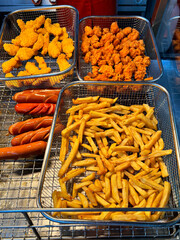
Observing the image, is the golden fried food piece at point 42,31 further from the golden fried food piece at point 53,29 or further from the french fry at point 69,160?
the french fry at point 69,160

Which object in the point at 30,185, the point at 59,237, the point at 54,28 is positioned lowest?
the point at 59,237

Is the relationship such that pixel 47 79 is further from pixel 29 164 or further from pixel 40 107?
pixel 29 164

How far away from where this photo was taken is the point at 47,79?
333 cm

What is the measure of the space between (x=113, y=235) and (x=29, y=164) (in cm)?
145

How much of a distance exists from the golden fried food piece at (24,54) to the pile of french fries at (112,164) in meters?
1.50

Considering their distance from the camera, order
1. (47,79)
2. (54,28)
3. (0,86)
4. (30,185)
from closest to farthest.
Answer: (30,185)
(47,79)
(0,86)
(54,28)

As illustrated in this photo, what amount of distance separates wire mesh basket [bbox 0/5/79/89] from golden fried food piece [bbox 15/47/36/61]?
17cm

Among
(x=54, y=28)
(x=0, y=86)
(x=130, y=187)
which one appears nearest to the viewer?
(x=130, y=187)

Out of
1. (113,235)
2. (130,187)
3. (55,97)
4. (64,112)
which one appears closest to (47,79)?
(55,97)

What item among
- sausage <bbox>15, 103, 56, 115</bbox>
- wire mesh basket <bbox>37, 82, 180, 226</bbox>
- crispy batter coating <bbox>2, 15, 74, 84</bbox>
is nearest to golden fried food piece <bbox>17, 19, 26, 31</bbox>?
crispy batter coating <bbox>2, 15, 74, 84</bbox>

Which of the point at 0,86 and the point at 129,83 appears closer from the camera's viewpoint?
the point at 129,83

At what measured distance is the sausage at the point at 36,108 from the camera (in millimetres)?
3120

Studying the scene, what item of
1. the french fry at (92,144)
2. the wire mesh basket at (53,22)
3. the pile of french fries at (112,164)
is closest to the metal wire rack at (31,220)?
the pile of french fries at (112,164)

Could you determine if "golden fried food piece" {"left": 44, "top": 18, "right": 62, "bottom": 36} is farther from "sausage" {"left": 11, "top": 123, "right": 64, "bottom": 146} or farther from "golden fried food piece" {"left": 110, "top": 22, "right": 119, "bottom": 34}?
"sausage" {"left": 11, "top": 123, "right": 64, "bottom": 146}
